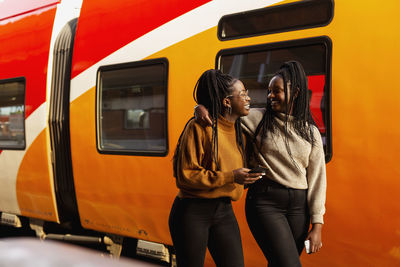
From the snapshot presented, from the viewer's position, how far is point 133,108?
440 cm

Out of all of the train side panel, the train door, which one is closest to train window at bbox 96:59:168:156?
the train door

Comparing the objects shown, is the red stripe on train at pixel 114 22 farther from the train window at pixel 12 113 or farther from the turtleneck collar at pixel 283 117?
the turtleneck collar at pixel 283 117

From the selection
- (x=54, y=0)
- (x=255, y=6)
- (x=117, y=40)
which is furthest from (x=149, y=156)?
→ (x=54, y=0)

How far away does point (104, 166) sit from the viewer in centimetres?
454

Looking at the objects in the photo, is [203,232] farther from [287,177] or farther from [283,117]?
[283,117]

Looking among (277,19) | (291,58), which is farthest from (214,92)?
(277,19)

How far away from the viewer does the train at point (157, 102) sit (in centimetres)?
303

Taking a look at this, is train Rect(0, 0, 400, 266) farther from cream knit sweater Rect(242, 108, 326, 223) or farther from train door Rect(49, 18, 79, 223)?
cream knit sweater Rect(242, 108, 326, 223)

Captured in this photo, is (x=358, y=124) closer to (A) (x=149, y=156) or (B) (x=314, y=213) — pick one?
(B) (x=314, y=213)

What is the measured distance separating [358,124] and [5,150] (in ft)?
13.8

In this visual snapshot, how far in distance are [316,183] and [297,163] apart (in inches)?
6.1

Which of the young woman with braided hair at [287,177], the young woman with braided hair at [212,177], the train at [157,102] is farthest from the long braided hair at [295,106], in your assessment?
the train at [157,102]

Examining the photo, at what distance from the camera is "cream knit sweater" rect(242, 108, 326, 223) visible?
2527 mm

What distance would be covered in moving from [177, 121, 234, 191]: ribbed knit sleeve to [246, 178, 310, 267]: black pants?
24cm
